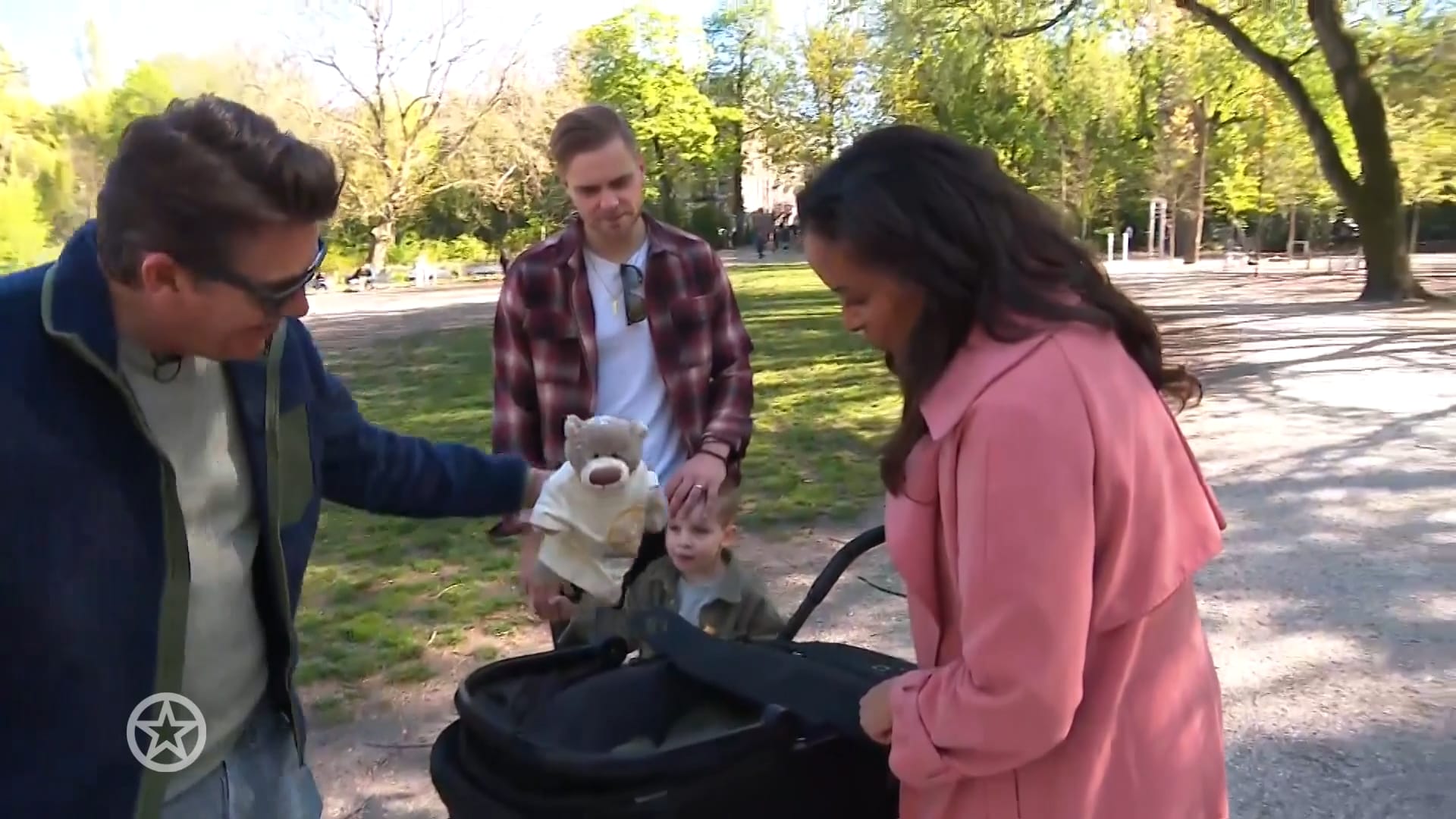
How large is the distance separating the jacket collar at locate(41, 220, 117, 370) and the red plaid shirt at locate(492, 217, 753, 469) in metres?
1.33

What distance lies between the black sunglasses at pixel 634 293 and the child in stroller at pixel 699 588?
457 mm

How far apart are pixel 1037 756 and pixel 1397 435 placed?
8.04m

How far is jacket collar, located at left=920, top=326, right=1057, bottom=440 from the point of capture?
1435 millimetres

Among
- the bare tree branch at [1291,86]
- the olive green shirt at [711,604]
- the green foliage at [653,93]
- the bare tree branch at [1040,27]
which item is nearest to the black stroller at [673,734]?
the olive green shirt at [711,604]

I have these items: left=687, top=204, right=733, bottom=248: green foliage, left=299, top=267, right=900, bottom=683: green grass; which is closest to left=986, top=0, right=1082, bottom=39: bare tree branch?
left=299, top=267, right=900, bottom=683: green grass

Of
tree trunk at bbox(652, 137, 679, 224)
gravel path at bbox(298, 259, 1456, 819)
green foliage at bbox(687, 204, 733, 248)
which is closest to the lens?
gravel path at bbox(298, 259, 1456, 819)

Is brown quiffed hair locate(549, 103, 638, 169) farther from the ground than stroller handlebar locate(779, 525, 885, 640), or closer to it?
farther from the ground

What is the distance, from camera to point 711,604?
2.71 meters

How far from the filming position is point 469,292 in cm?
3116

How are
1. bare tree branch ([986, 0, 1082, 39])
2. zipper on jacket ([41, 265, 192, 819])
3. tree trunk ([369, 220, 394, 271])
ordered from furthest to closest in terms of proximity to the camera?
tree trunk ([369, 220, 394, 271]), bare tree branch ([986, 0, 1082, 39]), zipper on jacket ([41, 265, 192, 819])

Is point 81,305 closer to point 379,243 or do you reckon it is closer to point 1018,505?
point 1018,505

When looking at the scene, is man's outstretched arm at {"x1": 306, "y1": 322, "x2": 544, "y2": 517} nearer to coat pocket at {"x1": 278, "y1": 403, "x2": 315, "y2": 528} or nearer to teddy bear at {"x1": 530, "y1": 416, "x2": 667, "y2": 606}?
coat pocket at {"x1": 278, "y1": 403, "x2": 315, "y2": 528}

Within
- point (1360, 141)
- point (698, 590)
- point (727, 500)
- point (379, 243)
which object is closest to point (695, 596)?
point (698, 590)

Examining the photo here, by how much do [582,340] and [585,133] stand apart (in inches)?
18.6
